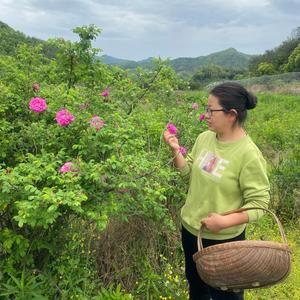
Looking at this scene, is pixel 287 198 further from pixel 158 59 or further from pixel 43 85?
pixel 43 85

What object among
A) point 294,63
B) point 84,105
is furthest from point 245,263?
point 294,63

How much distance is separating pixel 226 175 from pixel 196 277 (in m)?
0.75

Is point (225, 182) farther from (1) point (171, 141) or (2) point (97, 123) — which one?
(2) point (97, 123)

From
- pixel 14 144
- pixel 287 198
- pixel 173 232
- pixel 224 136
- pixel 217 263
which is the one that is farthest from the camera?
pixel 287 198

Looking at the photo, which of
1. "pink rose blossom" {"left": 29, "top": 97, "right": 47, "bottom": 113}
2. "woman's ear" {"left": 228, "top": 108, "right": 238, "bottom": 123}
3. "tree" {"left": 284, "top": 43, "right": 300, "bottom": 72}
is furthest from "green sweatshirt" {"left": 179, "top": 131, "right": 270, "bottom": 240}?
"tree" {"left": 284, "top": 43, "right": 300, "bottom": 72}

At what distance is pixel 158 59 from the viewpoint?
352 cm

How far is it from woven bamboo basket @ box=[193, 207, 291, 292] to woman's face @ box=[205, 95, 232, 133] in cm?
63

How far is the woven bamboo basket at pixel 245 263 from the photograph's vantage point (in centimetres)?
197

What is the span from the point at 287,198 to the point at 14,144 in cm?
342

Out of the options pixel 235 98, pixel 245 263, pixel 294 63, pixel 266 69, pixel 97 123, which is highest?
pixel 235 98

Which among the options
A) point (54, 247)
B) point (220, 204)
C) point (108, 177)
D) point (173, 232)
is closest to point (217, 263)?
point (220, 204)

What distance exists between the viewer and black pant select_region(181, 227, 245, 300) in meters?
2.34

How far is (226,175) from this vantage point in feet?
7.34

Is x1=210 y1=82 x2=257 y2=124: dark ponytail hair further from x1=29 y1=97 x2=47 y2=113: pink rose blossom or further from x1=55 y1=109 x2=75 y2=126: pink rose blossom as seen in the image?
x1=29 y1=97 x2=47 y2=113: pink rose blossom
